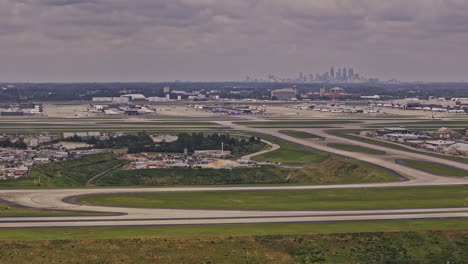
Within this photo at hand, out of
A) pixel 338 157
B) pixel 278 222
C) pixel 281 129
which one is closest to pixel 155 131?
pixel 281 129

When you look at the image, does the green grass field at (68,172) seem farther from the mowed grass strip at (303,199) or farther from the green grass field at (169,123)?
the green grass field at (169,123)

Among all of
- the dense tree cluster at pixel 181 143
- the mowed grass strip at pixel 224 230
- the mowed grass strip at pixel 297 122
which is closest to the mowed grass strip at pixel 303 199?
the mowed grass strip at pixel 224 230

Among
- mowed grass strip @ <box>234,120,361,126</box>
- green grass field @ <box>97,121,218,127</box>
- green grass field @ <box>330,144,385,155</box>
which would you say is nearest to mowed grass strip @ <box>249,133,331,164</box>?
green grass field @ <box>330,144,385,155</box>

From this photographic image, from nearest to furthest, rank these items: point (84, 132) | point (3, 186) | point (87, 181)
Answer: point (3, 186)
point (87, 181)
point (84, 132)

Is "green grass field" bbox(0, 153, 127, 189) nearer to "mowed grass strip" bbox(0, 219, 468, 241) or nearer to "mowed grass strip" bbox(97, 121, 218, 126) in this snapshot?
"mowed grass strip" bbox(0, 219, 468, 241)

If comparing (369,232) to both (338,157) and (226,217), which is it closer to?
(226,217)
